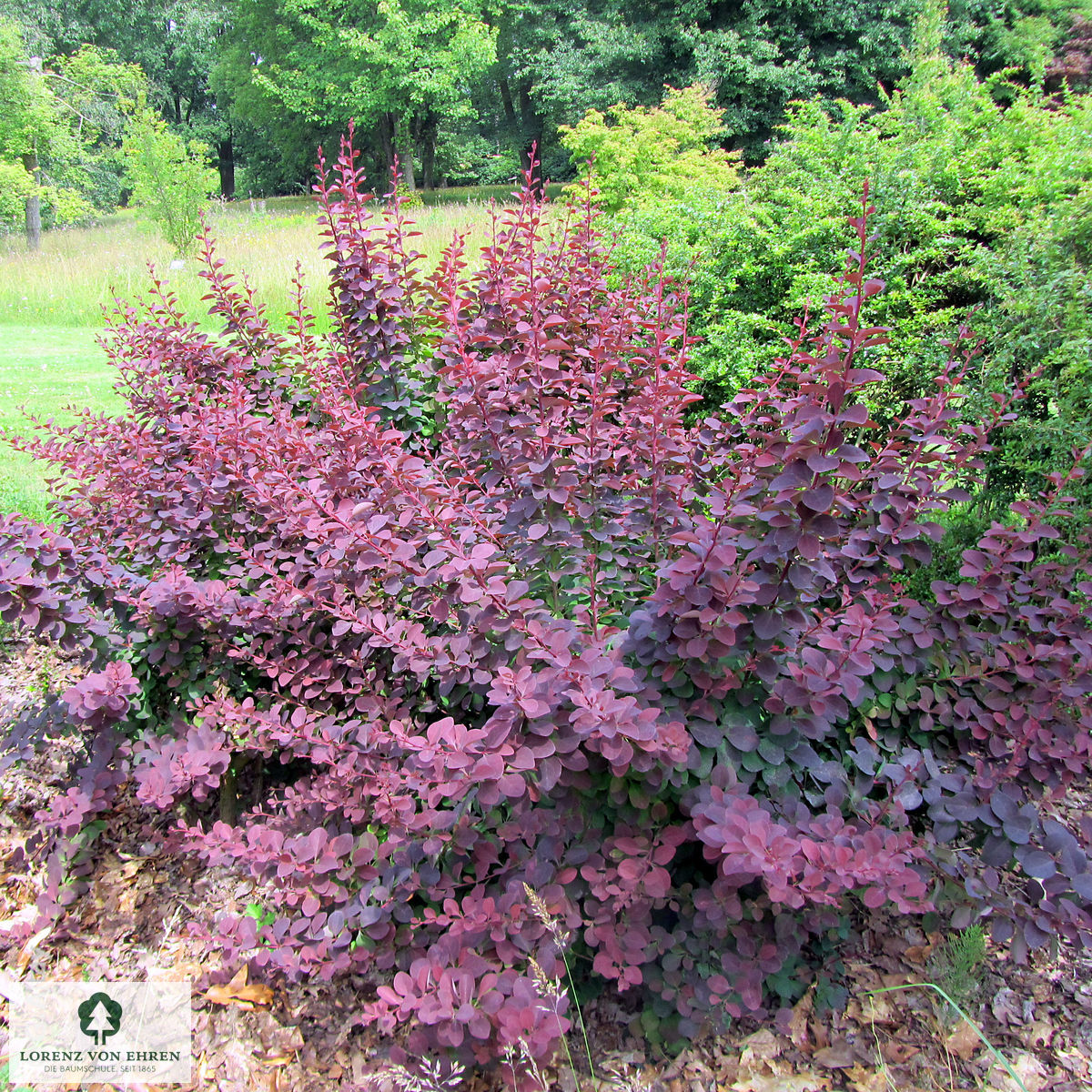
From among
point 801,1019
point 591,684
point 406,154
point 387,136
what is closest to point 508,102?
point 387,136

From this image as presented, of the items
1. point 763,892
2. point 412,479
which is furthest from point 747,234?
point 763,892

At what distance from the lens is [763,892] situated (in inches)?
65.0

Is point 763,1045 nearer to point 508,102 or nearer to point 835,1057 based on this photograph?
point 835,1057

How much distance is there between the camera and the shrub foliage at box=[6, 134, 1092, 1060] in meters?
1.46

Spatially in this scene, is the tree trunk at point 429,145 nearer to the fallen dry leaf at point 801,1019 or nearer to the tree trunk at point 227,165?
the tree trunk at point 227,165

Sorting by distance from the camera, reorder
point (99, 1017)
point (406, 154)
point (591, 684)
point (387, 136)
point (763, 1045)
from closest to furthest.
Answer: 1. point (591, 684)
2. point (763, 1045)
3. point (99, 1017)
4. point (406, 154)
5. point (387, 136)

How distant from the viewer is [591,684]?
142cm

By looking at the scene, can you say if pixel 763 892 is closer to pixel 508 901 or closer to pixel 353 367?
pixel 508 901

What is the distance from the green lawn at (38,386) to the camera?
4480mm

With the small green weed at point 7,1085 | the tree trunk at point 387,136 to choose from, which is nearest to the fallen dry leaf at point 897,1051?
the small green weed at point 7,1085

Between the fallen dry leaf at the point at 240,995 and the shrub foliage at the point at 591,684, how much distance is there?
0.42 feet

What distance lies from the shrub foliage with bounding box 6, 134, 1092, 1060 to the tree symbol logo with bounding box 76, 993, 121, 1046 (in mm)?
337

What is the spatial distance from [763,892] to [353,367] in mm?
2230

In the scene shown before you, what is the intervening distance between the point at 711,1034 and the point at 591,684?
105 cm
